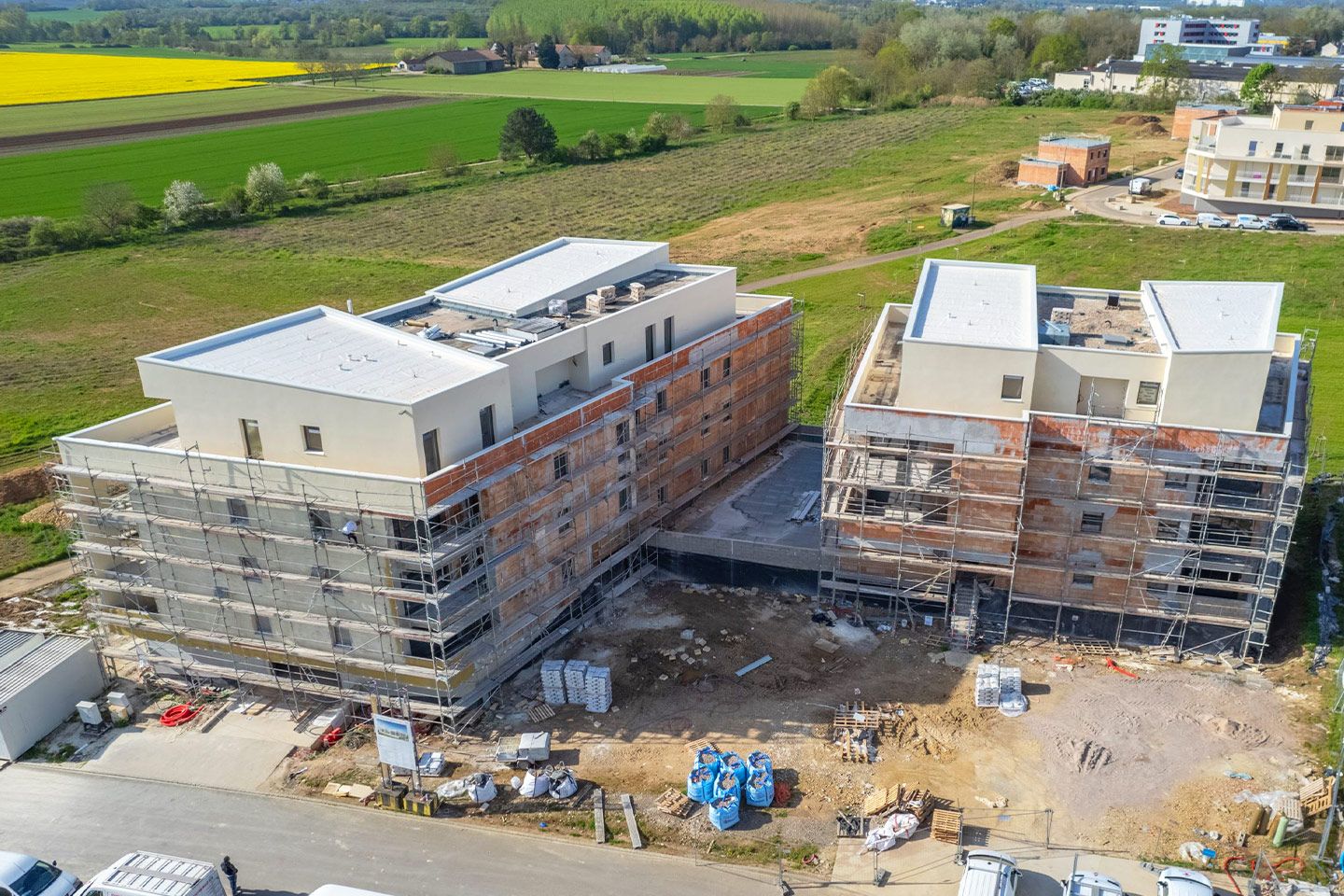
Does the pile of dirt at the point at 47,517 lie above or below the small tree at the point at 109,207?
below

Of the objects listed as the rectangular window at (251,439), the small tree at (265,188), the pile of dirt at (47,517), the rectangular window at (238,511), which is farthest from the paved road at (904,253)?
the small tree at (265,188)

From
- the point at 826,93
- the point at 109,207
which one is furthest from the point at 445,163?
the point at 826,93

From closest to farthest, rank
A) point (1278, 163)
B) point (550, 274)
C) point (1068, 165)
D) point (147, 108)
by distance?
point (550, 274)
point (1278, 163)
point (1068, 165)
point (147, 108)

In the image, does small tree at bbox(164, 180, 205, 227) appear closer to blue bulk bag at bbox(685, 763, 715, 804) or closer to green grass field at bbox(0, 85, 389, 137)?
green grass field at bbox(0, 85, 389, 137)

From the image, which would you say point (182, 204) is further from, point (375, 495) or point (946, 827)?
point (946, 827)

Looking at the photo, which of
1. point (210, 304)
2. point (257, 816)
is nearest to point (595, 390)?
point (257, 816)

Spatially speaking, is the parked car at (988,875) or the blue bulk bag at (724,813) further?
the blue bulk bag at (724,813)

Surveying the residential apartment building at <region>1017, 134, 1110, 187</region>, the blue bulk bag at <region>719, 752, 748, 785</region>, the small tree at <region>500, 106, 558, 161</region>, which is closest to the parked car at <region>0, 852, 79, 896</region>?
the blue bulk bag at <region>719, 752, 748, 785</region>

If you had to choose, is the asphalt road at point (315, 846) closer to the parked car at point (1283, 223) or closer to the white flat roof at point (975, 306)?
the white flat roof at point (975, 306)
